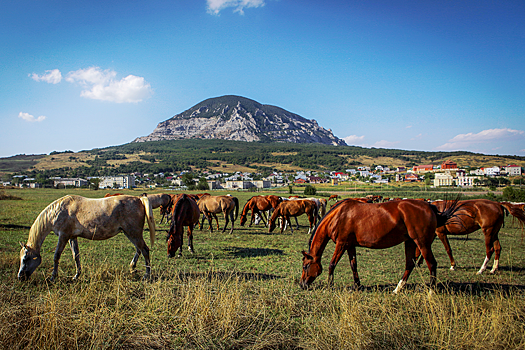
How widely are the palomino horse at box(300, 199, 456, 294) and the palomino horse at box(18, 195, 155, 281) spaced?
11.5 ft

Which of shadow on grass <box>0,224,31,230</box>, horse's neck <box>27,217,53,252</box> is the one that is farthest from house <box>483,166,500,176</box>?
horse's neck <box>27,217,53,252</box>

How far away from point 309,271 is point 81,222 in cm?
475

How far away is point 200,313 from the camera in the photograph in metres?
3.72

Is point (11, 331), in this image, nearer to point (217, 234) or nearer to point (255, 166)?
point (217, 234)

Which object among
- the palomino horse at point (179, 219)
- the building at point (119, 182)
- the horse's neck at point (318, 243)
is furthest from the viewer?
the building at point (119, 182)

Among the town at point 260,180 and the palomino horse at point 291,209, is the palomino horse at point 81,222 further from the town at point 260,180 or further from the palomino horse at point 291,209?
the town at point 260,180

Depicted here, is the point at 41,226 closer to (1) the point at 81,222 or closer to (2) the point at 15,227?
(1) the point at 81,222

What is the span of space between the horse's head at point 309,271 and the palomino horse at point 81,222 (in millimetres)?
3175

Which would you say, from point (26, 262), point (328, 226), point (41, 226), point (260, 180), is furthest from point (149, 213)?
point (260, 180)

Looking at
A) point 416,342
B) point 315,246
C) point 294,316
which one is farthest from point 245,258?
point 416,342

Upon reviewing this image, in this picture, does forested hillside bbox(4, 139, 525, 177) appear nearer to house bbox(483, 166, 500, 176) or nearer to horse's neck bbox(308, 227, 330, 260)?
house bbox(483, 166, 500, 176)

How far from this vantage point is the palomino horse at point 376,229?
16.3 feet

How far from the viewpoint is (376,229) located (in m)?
5.05

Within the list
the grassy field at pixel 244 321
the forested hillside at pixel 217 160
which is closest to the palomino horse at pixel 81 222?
the grassy field at pixel 244 321
